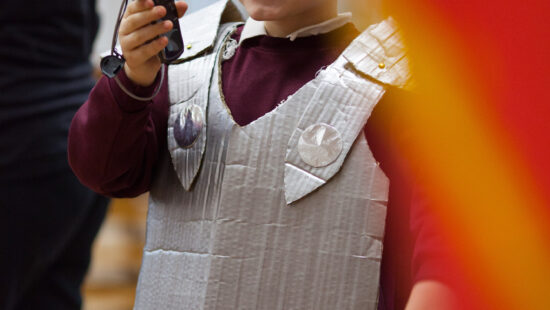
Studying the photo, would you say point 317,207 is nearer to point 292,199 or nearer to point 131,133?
point 292,199

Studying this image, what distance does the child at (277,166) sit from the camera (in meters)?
0.65

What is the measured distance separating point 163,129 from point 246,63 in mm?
102

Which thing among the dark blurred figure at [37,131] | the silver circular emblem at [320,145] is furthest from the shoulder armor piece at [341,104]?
the dark blurred figure at [37,131]

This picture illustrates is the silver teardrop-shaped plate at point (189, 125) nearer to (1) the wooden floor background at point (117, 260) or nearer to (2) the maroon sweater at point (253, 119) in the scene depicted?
(2) the maroon sweater at point (253, 119)

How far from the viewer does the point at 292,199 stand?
656 millimetres

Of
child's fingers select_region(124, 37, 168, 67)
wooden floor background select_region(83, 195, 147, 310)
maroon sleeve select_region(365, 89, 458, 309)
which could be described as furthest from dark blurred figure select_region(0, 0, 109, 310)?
wooden floor background select_region(83, 195, 147, 310)

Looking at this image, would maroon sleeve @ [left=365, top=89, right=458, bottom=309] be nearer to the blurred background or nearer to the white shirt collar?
the white shirt collar

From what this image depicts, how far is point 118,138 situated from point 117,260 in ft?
4.45

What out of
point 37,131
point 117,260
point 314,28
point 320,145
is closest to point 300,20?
point 314,28

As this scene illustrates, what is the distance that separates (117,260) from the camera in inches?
78.2

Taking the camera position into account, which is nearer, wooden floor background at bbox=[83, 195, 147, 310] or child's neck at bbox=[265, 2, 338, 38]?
child's neck at bbox=[265, 2, 338, 38]

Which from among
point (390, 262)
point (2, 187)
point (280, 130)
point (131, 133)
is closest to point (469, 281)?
point (390, 262)

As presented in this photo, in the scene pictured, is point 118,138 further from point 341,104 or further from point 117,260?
point 117,260

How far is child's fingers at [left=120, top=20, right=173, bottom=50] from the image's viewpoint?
64cm
